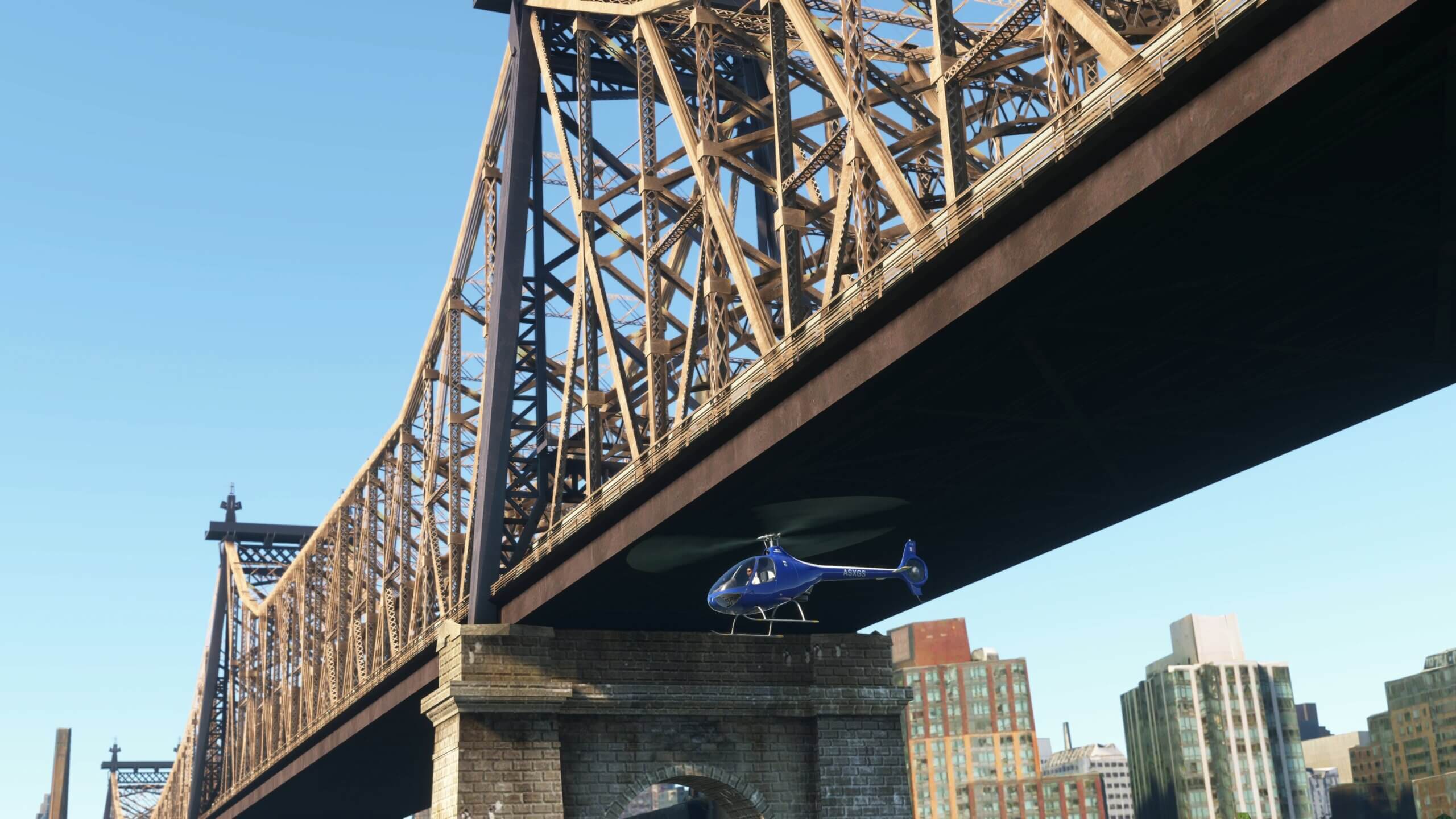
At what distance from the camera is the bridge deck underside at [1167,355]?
70.7 ft

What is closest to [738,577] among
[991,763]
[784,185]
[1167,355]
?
[784,185]

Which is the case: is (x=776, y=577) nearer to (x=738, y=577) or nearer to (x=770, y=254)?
(x=738, y=577)

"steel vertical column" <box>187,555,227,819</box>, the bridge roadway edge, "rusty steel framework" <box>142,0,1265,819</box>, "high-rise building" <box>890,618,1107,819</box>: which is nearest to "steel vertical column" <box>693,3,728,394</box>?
"rusty steel framework" <box>142,0,1265,819</box>

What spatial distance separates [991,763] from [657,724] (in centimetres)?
15759

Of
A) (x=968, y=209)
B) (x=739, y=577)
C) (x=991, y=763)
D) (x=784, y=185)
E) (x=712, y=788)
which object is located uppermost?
(x=991, y=763)

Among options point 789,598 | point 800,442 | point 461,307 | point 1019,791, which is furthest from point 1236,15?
point 1019,791

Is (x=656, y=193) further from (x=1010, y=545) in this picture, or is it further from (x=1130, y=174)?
(x=1130, y=174)

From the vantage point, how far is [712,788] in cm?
4678

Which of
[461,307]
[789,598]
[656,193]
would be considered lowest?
[789,598]

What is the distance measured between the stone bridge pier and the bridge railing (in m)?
7.78

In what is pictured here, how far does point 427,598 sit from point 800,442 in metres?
29.0

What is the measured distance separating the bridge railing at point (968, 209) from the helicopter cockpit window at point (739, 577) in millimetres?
2905

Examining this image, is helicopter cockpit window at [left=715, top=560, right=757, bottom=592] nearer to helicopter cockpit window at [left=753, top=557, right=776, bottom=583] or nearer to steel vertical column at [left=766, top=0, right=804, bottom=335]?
helicopter cockpit window at [left=753, top=557, right=776, bottom=583]

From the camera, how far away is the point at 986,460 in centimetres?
3544
